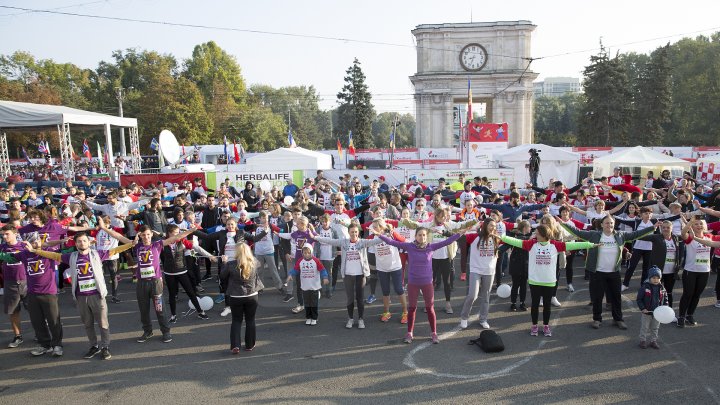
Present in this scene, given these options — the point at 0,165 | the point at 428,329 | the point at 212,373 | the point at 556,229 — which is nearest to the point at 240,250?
the point at 212,373

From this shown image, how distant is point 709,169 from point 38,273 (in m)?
25.8

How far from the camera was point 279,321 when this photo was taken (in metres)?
8.40

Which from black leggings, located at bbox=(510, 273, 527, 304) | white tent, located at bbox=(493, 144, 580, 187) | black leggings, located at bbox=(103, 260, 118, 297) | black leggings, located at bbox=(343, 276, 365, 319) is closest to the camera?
black leggings, located at bbox=(343, 276, 365, 319)

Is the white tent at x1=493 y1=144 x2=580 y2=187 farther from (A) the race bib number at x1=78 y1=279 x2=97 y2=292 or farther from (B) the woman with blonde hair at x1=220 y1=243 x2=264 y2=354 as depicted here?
(A) the race bib number at x1=78 y1=279 x2=97 y2=292

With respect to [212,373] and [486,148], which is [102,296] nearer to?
[212,373]

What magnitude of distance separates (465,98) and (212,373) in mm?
48269

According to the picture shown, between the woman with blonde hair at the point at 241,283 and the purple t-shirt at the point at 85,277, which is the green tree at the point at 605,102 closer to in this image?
the woman with blonde hair at the point at 241,283

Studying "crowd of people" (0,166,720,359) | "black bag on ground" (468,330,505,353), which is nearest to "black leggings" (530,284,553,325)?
"crowd of people" (0,166,720,359)

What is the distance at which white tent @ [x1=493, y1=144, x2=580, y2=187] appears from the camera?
23.5 metres

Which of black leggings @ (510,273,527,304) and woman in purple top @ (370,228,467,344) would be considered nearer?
woman in purple top @ (370,228,467,344)

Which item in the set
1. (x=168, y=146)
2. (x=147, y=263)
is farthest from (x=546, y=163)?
(x=147, y=263)

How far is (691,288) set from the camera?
7.56 meters

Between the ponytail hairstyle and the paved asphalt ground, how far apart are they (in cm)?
121

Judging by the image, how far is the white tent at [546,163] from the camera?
76.9 ft
